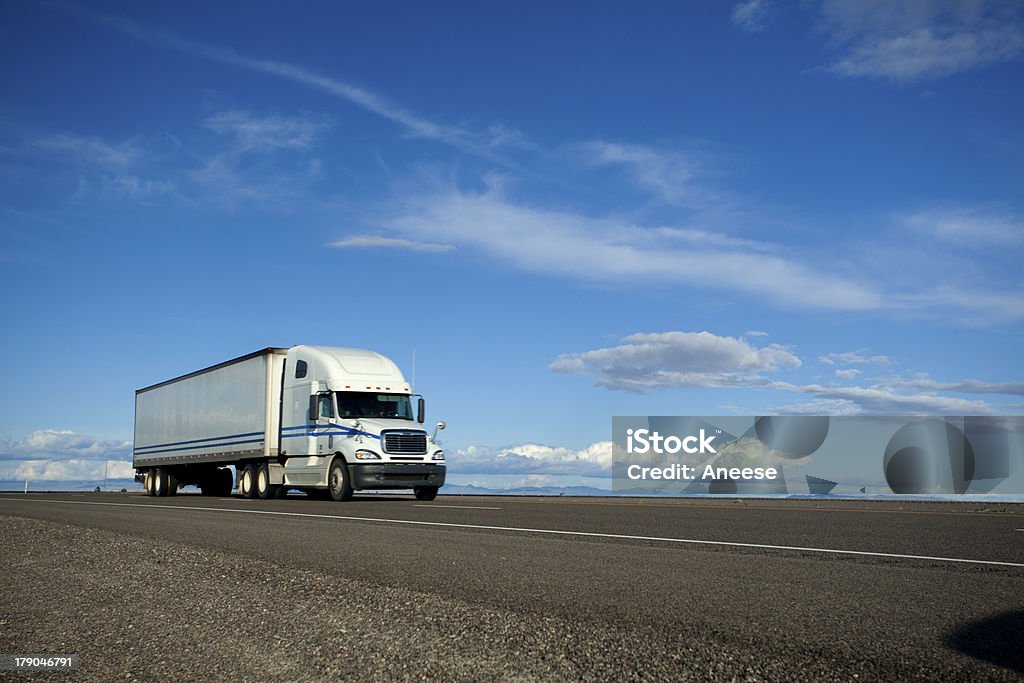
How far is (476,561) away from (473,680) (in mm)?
4424

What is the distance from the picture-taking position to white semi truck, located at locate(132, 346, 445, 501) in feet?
79.0

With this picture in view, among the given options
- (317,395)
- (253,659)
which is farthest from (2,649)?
(317,395)

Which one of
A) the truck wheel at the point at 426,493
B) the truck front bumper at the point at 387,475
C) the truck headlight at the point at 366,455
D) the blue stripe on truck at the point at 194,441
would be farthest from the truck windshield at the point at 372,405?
the blue stripe on truck at the point at 194,441

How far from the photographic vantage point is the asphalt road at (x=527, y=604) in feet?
15.0

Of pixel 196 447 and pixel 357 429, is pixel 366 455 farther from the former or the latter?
pixel 196 447

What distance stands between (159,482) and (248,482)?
9.55 metres

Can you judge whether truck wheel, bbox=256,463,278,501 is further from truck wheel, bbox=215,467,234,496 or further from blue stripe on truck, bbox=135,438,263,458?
truck wheel, bbox=215,467,234,496

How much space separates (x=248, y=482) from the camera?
28.8 m

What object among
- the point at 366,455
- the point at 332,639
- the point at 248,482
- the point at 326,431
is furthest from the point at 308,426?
the point at 332,639

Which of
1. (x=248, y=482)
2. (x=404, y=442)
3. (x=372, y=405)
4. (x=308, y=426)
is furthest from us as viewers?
(x=248, y=482)

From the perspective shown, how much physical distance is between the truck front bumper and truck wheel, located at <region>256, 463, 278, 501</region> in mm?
4913

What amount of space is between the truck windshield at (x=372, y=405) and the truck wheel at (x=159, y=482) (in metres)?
15.1

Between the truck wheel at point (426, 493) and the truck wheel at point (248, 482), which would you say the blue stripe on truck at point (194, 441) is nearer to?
the truck wheel at point (248, 482)

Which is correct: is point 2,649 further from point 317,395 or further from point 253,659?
point 317,395
